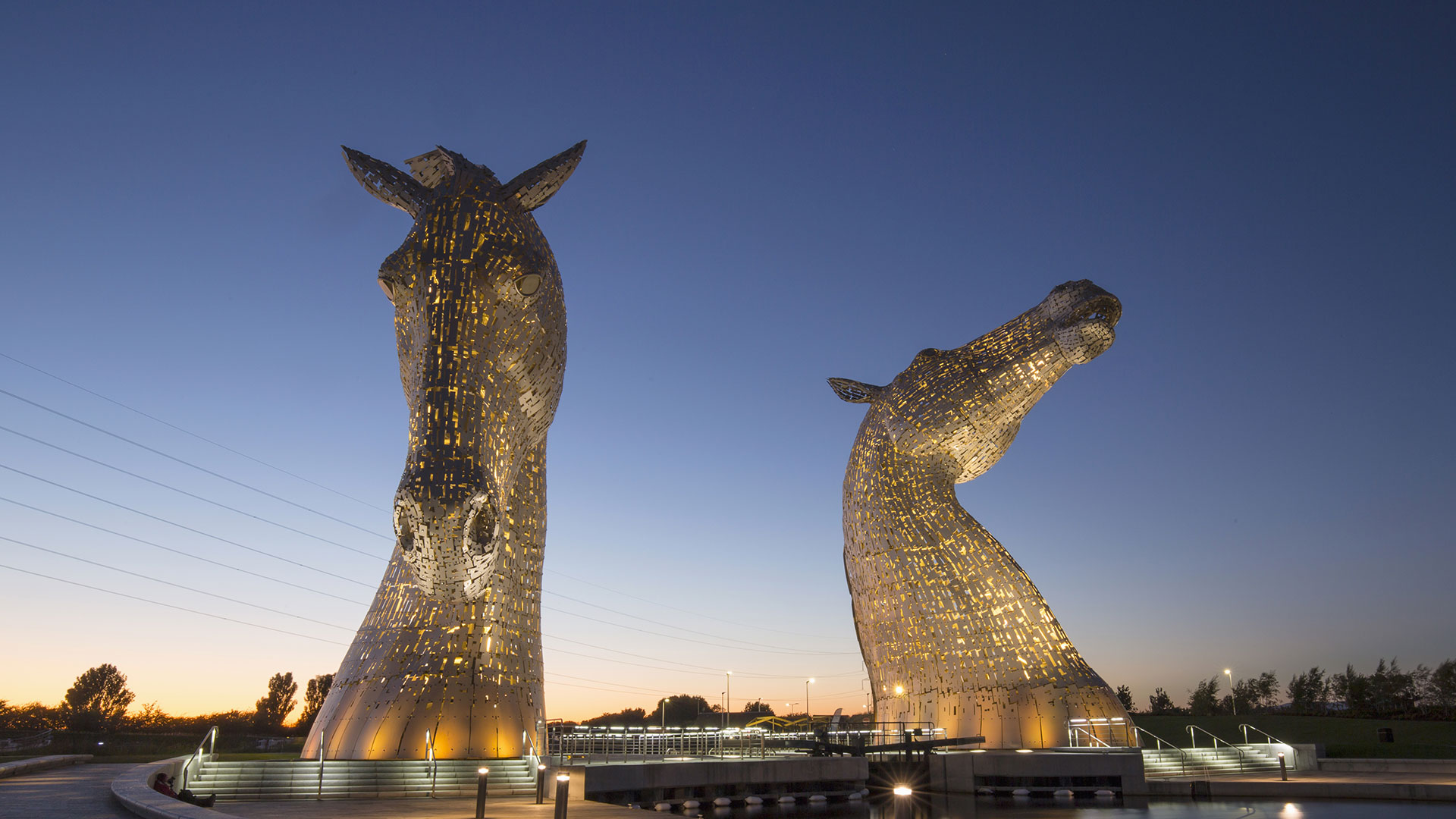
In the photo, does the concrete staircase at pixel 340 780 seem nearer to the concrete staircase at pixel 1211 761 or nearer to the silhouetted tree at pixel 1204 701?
the concrete staircase at pixel 1211 761

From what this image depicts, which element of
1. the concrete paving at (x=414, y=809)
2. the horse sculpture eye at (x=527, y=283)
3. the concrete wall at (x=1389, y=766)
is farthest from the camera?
the concrete wall at (x=1389, y=766)

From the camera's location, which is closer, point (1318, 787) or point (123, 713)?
point (1318, 787)

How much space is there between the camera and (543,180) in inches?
441

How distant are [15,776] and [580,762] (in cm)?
783

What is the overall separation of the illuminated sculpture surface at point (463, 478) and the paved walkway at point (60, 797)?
7.91 ft

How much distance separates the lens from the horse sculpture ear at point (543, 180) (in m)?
11.0

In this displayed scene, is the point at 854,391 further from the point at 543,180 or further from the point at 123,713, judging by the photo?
the point at 123,713

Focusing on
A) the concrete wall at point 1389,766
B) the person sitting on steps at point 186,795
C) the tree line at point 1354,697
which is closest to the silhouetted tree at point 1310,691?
the tree line at point 1354,697

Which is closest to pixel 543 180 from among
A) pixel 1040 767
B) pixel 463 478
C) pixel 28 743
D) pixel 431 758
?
Answer: pixel 463 478

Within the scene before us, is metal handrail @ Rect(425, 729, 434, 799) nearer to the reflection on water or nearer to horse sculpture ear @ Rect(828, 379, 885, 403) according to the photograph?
the reflection on water

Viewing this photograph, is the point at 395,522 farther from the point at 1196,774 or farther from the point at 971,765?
the point at 1196,774

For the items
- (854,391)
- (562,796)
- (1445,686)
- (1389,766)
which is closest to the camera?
(562,796)

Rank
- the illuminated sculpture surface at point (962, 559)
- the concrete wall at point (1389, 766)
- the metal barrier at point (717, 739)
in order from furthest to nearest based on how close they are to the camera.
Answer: the concrete wall at point (1389, 766) → the illuminated sculpture surface at point (962, 559) → the metal barrier at point (717, 739)

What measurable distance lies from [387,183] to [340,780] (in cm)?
702
